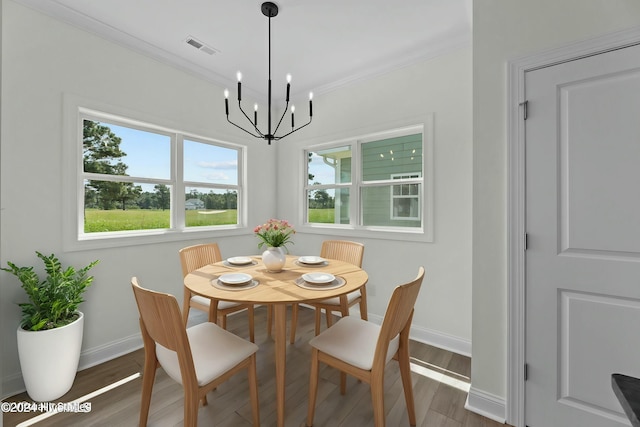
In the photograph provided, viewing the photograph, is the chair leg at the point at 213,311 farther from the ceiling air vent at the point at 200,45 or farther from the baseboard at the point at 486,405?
the ceiling air vent at the point at 200,45

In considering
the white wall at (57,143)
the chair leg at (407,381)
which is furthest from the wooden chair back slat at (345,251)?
the white wall at (57,143)

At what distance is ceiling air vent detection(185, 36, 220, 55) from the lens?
8.07 feet

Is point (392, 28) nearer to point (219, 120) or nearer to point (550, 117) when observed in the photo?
point (550, 117)

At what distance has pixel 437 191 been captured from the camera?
260 cm

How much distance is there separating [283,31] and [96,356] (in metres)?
3.22

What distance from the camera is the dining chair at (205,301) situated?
2139 mm

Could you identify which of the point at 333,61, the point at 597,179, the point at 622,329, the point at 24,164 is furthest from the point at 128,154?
the point at 622,329

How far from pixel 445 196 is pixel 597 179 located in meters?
1.17

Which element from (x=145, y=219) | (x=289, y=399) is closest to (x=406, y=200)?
(x=289, y=399)

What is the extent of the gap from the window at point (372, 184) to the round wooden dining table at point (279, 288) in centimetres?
108

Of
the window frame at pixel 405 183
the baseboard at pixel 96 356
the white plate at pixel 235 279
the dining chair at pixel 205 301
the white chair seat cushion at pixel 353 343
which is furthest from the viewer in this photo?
the window frame at pixel 405 183

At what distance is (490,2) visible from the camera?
1681 mm

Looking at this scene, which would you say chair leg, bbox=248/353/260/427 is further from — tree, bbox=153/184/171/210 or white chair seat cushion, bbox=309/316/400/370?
tree, bbox=153/184/171/210

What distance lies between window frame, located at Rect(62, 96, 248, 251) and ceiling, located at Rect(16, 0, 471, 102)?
67cm
